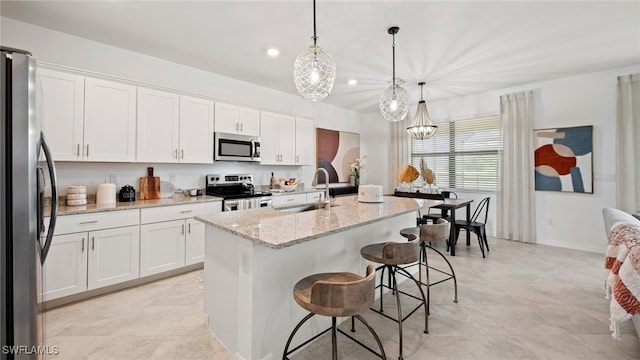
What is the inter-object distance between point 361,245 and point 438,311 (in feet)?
3.02

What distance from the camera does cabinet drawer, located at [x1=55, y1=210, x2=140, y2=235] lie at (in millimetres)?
2428

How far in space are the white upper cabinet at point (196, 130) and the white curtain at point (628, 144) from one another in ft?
19.5

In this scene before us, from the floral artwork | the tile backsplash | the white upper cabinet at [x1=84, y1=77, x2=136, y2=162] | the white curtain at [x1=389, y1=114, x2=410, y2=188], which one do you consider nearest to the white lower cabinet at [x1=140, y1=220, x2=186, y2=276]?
the tile backsplash

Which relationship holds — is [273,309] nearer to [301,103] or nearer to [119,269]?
[119,269]

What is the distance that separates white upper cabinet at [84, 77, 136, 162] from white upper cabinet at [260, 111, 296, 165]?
5.95 ft

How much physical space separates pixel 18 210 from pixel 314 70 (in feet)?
6.22

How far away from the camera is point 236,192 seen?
13.4ft

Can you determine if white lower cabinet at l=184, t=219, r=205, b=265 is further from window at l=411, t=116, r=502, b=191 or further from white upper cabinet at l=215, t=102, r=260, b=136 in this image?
window at l=411, t=116, r=502, b=191

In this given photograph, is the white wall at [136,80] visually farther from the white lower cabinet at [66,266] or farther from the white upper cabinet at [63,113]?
the white lower cabinet at [66,266]

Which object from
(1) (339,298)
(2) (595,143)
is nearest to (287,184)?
(1) (339,298)

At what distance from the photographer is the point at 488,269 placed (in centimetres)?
343

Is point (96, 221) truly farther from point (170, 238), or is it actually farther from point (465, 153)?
point (465, 153)

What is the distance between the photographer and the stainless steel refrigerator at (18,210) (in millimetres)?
1254

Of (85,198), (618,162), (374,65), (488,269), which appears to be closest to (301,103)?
→ (374,65)
